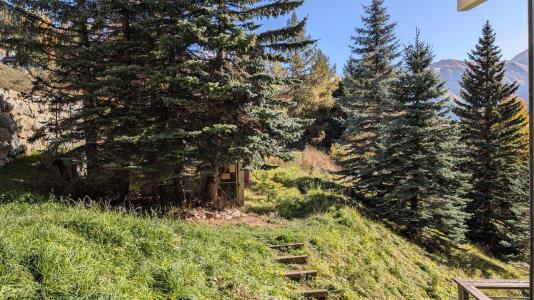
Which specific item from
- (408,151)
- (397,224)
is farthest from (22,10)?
(397,224)

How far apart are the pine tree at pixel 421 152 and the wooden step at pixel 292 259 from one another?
251 inches

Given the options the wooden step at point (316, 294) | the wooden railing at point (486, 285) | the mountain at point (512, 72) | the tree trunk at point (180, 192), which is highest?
the mountain at point (512, 72)

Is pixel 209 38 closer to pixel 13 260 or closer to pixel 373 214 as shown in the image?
pixel 13 260

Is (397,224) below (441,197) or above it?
below

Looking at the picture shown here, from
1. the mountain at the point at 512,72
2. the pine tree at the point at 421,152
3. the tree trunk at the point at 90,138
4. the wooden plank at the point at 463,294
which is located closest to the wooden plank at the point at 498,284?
the wooden plank at the point at 463,294

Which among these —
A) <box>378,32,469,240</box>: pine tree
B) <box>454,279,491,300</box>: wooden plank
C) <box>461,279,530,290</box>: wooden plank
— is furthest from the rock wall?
<box>461,279,530,290</box>: wooden plank

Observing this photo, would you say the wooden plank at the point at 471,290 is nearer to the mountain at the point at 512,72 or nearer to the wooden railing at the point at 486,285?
the wooden railing at the point at 486,285

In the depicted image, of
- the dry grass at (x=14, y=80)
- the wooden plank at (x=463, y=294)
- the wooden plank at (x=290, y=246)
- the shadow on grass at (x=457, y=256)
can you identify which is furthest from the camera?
the dry grass at (x=14, y=80)

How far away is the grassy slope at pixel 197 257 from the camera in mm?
3691

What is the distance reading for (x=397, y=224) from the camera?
13.0 meters

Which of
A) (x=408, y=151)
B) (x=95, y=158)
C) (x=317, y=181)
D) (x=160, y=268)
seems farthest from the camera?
(x=317, y=181)

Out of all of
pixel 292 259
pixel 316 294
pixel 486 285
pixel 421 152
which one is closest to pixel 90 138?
pixel 292 259

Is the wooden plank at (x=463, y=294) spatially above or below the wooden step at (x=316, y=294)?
above

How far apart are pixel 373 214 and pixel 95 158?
31.4ft
